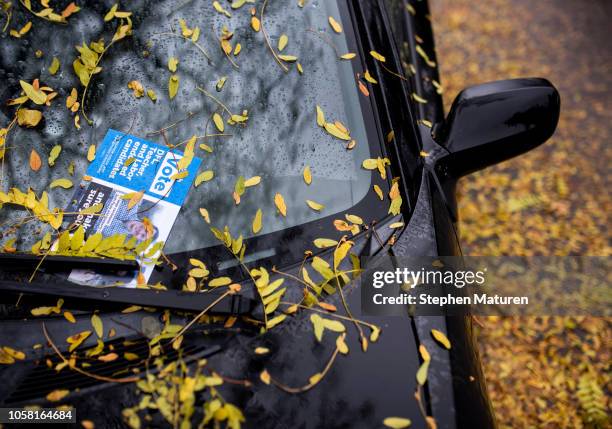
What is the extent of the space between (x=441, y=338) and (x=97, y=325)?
978mm

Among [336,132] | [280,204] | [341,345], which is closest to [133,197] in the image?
[280,204]

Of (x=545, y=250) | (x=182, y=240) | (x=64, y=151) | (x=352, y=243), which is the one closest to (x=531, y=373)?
(x=545, y=250)

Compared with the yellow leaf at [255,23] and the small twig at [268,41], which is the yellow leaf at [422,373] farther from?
the yellow leaf at [255,23]

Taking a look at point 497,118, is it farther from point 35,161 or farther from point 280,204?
point 35,161

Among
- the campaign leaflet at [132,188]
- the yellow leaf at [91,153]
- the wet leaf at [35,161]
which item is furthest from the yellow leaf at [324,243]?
the wet leaf at [35,161]

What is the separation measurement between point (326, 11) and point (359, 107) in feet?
1.38

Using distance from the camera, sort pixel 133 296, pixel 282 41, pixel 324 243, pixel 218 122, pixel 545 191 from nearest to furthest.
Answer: pixel 133 296 < pixel 324 243 < pixel 218 122 < pixel 282 41 < pixel 545 191

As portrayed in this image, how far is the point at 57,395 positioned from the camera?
4.45 feet

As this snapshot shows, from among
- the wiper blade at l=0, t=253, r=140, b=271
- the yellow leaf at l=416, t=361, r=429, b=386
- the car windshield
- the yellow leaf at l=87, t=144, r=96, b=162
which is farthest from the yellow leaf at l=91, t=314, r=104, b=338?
the yellow leaf at l=416, t=361, r=429, b=386

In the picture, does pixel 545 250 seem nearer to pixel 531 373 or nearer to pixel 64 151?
pixel 531 373

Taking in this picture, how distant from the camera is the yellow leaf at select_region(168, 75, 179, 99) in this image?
5.84 ft

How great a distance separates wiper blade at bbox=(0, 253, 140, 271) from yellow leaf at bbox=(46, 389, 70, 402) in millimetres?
348

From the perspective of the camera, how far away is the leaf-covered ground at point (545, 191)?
9.00 feet

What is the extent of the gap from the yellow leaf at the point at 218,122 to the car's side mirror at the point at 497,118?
0.79m
